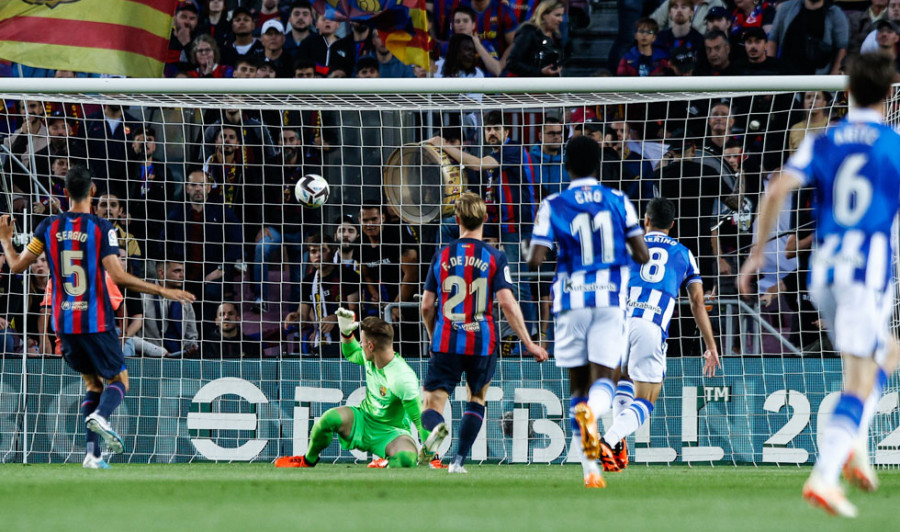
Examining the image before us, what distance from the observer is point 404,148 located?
1129 cm

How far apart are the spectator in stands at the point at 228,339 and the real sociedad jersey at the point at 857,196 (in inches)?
289

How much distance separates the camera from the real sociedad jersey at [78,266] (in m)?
8.97

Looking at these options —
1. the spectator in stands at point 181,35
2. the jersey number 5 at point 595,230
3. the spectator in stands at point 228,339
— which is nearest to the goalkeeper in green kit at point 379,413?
the spectator in stands at point 228,339

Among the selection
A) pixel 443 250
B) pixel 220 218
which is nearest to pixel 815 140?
A: pixel 443 250

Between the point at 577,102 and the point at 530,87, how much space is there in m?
1.27

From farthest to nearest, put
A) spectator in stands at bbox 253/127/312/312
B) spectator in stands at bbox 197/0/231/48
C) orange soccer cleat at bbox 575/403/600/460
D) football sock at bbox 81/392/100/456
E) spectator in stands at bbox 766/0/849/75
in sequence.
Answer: spectator in stands at bbox 197/0/231/48 < spectator in stands at bbox 766/0/849/75 < spectator in stands at bbox 253/127/312/312 < football sock at bbox 81/392/100/456 < orange soccer cleat at bbox 575/403/600/460

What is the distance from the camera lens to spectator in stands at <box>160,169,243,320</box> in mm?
11906

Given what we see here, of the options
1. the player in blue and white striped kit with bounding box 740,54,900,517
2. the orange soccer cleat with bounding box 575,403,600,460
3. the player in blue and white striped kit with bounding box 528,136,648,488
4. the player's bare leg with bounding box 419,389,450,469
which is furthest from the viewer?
the player's bare leg with bounding box 419,389,450,469

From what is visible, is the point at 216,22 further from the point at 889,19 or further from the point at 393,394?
the point at 889,19

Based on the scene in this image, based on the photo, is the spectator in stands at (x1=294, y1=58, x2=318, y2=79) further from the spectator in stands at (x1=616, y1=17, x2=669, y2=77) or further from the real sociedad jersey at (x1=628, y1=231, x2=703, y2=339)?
the real sociedad jersey at (x1=628, y1=231, x2=703, y2=339)

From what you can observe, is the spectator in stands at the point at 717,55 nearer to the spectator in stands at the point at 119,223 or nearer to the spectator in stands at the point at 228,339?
the spectator in stands at the point at 228,339

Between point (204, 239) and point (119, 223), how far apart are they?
2.67ft

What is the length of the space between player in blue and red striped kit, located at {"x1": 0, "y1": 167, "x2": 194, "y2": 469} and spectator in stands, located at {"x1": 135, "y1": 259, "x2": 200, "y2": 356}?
2439mm

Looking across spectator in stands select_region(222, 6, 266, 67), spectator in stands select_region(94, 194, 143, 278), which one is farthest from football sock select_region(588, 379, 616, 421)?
spectator in stands select_region(222, 6, 266, 67)
